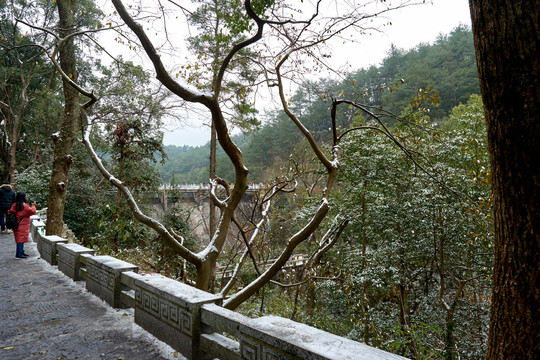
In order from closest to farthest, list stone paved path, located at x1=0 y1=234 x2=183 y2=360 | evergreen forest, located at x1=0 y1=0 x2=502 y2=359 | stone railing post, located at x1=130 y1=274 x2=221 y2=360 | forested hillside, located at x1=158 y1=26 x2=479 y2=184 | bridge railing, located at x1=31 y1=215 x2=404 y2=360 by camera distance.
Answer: bridge railing, located at x1=31 y1=215 x2=404 y2=360 < stone railing post, located at x1=130 y1=274 x2=221 y2=360 < stone paved path, located at x1=0 y1=234 x2=183 y2=360 < evergreen forest, located at x1=0 y1=0 x2=502 y2=359 < forested hillside, located at x1=158 y1=26 x2=479 y2=184

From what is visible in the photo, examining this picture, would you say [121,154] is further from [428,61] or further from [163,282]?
[428,61]

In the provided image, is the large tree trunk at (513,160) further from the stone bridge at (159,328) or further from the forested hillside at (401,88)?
the forested hillside at (401,88)

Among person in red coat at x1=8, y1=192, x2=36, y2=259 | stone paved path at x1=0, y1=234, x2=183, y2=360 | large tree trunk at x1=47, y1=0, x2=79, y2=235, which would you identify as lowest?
stone paved path at x1=0, y1=234, x2=183, y2=360

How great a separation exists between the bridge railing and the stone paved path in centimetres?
16

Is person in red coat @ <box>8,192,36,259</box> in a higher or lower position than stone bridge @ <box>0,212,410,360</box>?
higher

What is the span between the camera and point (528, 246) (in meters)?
1.71

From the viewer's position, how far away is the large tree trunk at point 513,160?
1677 mm

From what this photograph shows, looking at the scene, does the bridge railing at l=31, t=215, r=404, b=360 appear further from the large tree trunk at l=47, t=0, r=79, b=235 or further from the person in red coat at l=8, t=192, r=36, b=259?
the large tree trunk at l=47, t=0, r=79, b=235

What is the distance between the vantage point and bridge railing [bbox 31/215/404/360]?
6.49 feet

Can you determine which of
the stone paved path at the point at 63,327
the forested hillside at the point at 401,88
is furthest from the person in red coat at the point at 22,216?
the forested hillside at the point at 401,88

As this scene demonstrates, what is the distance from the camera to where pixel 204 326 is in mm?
2980

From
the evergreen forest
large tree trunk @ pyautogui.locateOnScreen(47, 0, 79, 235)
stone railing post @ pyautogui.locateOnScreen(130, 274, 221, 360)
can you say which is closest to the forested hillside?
the evergreen forest

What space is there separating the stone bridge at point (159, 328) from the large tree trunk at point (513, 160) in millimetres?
622

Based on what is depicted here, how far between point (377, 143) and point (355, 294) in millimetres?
4339
